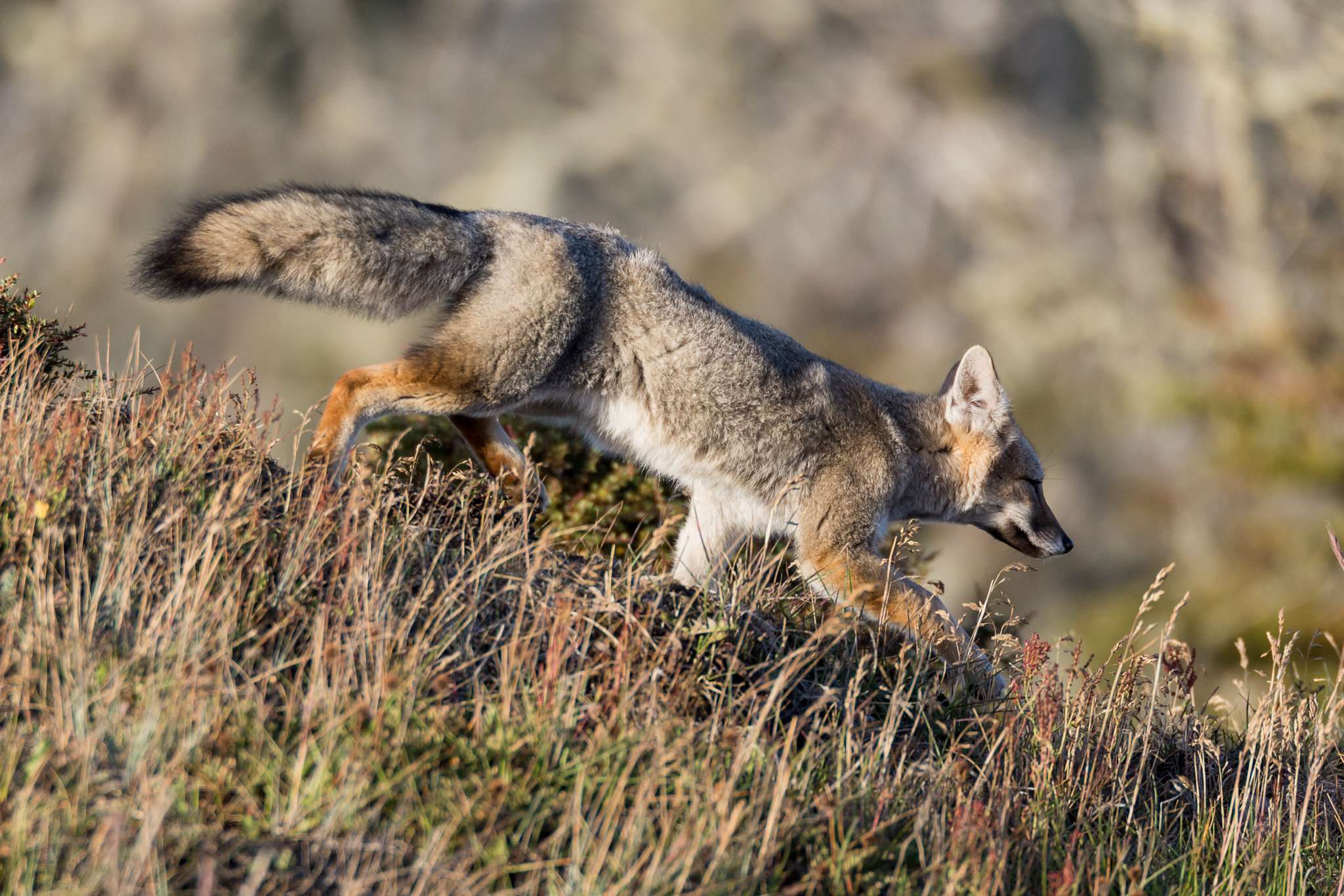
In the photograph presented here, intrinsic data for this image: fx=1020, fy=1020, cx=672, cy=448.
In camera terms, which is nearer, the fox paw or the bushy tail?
the bushy tail

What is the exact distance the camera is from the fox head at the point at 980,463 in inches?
247

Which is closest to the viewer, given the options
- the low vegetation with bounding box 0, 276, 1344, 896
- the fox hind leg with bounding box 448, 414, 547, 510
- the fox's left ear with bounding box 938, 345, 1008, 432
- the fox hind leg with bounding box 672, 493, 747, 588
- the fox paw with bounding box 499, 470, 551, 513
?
the low vegetation with bounding box 0, 276, 1344, 896

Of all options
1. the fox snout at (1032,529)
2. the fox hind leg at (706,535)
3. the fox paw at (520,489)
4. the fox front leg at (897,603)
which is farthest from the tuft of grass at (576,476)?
the fox snout at (1032,529)

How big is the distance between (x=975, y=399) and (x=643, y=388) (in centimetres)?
222

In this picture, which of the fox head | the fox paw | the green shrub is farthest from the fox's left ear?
the green shrub

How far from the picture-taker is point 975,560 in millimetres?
12844

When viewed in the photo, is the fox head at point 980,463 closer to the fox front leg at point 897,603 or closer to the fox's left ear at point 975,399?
the fox's left ear at point 975,399

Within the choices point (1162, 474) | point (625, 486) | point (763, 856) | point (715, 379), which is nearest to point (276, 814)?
point (763, 856)

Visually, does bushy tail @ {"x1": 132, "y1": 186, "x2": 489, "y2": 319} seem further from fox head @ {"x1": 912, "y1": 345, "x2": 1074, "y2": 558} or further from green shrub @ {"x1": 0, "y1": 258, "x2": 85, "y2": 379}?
fox head @ {"x1": 912, "y1": 345, "x2": 1074, "y2": 558}

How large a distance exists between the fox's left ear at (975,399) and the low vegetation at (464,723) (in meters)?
1.88

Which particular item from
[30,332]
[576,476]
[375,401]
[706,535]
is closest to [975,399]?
[706,535]

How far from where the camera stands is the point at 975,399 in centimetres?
629

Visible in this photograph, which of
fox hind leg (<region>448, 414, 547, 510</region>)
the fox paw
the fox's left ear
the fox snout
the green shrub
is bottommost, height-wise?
the green shrub

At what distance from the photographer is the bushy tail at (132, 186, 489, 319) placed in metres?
4.62
